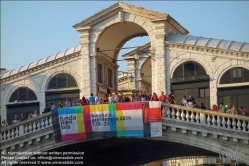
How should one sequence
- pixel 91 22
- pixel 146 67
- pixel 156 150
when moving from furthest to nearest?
1. pixel 146 67
2. pixel 156 150
3. pixel 91 22

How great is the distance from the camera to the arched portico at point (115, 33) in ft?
125

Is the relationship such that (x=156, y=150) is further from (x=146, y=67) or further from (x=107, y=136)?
(x=146, y=67)

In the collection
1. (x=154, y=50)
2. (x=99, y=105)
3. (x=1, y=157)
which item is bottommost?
(x=1, y=157)

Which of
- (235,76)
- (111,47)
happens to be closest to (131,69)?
(111,47)

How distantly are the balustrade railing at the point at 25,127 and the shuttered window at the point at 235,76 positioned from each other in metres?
10.2

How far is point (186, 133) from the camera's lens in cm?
3447

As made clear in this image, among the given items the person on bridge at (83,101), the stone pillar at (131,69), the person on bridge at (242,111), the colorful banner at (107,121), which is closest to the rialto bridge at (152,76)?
the colorful banner at (107,121)

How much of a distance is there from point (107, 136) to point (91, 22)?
7.59m

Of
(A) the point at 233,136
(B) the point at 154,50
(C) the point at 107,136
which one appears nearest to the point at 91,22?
(B) the point at 154,50

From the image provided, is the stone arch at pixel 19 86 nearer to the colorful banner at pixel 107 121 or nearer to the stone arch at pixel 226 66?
the colorful banner at pixel 107 121

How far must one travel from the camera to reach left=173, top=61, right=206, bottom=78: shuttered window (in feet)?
123

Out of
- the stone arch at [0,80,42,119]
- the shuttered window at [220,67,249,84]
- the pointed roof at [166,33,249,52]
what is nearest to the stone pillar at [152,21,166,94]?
the pointed roof at [166,33,249,52]

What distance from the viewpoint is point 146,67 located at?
53906 mm

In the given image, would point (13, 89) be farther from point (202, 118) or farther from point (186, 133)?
point (202, 118)
